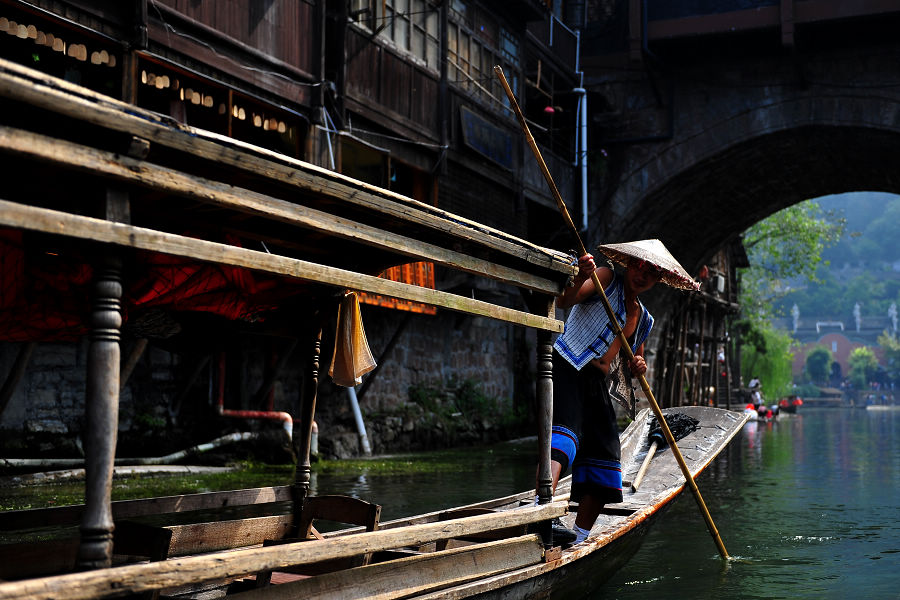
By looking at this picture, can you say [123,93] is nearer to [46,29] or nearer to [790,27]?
[46,29]

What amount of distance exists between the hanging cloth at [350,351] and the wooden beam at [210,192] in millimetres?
489

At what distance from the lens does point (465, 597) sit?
3.60m

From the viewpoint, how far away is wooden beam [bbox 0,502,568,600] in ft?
7.32

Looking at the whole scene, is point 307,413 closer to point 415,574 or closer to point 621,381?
point 415,574

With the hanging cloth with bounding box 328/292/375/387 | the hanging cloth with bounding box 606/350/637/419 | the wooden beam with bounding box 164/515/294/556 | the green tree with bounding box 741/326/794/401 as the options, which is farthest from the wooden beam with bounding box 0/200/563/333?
the green tree with bounding box 741/326/794/401

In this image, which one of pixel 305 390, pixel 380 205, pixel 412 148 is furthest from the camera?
pixel 412 148

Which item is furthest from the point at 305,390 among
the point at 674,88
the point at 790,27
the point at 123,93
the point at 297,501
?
the point at 674,88

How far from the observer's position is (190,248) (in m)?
2.65

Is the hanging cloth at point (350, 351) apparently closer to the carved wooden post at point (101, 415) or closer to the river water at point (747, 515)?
the carved wooden post at point (101, 415)

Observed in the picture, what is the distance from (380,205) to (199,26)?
21.3ft

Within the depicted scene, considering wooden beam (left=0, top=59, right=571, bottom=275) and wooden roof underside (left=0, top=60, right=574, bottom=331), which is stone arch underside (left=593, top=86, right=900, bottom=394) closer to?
wooden roof underside (left=0, top=60, right=574, bottom=331)

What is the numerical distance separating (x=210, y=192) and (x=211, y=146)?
134 millimetres

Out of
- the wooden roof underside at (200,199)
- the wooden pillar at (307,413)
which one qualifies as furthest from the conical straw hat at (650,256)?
the wooden pillar at (307,413)

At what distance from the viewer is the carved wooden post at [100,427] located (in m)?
2.48
